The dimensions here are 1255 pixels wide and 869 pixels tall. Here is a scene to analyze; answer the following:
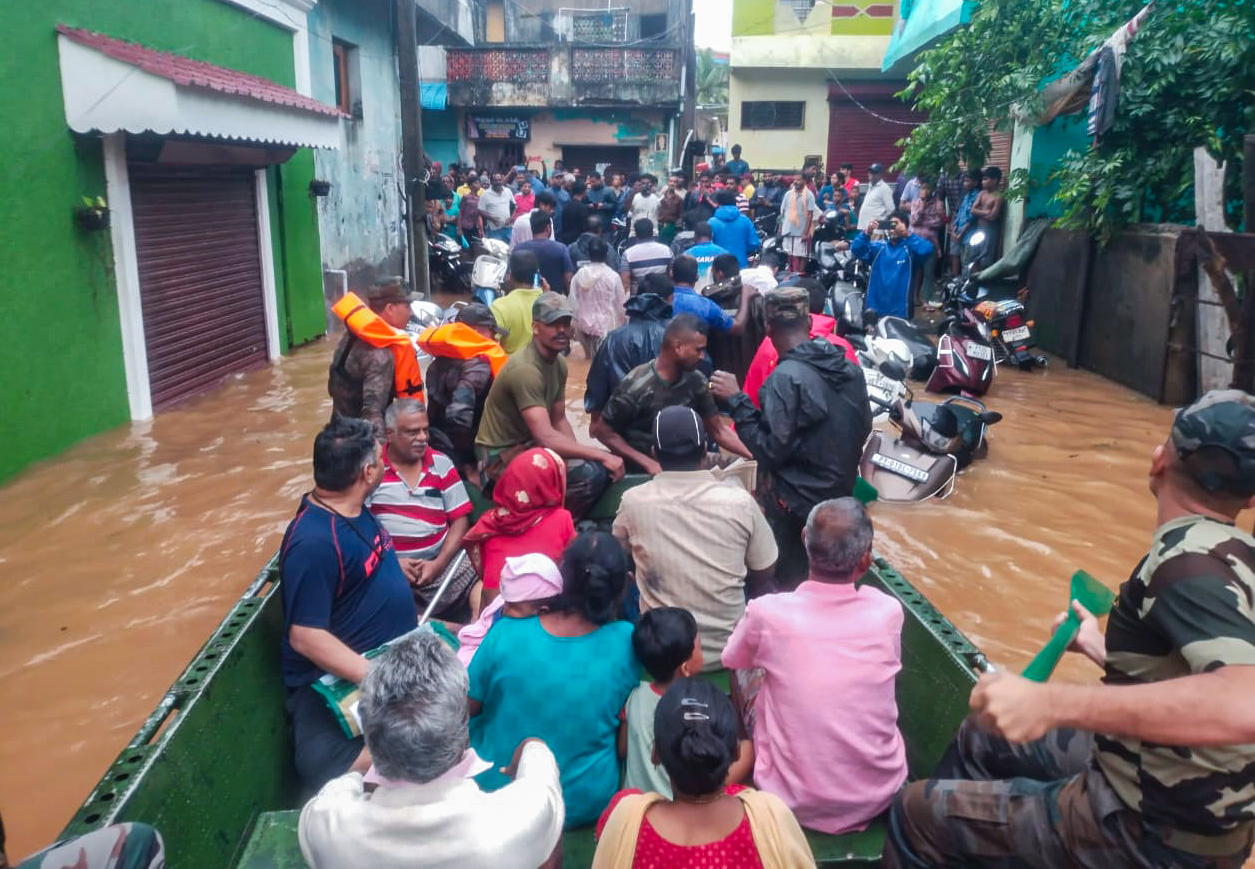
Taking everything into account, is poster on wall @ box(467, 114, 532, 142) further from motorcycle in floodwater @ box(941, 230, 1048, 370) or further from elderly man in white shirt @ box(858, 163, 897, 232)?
motorcycle in floodwater @ box(941, 230, 1048, 370)

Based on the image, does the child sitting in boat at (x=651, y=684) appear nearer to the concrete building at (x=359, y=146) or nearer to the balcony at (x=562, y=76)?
the concrete building at (x=359, y=146)

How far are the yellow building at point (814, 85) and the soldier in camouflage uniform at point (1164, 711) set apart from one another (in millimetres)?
25643

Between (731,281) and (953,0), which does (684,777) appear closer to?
(731,281)

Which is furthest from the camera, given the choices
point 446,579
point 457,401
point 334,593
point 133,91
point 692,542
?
point 133,91

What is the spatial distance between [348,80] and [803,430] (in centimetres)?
1234

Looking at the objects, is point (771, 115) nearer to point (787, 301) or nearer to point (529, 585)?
point (787, 301)

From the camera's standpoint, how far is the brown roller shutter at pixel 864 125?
85.6 ft

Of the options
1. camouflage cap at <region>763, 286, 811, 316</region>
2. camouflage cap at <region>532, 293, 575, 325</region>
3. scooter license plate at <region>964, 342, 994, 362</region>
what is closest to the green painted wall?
camouflage cap at <region>532, 293, 575, 325</region>

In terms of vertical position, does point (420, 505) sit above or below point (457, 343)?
below

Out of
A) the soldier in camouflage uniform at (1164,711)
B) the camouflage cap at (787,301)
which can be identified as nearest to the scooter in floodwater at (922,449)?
the camouflage cap at (787,301)

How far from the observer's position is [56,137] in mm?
7344

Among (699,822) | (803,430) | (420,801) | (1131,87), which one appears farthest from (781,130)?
(420,801)

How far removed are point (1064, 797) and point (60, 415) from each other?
7.43m

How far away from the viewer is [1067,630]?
2027 millimetres
